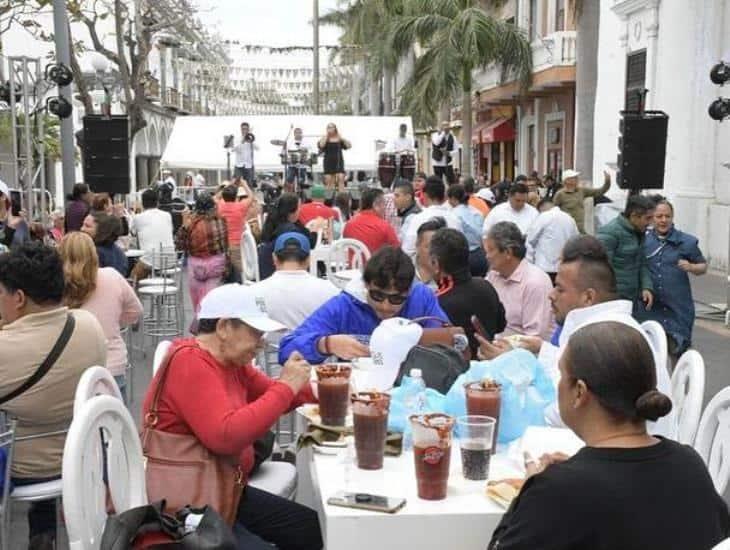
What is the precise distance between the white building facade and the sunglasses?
11.1 meters

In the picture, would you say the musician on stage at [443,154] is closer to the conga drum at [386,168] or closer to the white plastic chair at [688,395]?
the conga drum at [386,168]

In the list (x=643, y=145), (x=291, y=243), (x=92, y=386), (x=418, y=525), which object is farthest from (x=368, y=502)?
(x=643, y=145)

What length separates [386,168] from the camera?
20.0 metres

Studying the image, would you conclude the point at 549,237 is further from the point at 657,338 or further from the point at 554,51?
the point at 554,51

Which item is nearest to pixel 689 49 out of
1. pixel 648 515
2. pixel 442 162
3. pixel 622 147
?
pixel 622 147

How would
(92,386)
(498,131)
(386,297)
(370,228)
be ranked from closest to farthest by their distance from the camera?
(92,386) → (386,297) → (370,228) → (498,131)

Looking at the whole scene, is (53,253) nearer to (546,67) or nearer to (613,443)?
(613,443)

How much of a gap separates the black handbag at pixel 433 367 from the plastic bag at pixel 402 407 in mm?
199

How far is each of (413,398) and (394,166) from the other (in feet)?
56.2

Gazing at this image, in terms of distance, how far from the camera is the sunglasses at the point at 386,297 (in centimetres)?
395

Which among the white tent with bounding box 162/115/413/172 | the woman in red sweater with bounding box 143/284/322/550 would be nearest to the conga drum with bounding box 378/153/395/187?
the white tent with bounding box 162/115/413/172

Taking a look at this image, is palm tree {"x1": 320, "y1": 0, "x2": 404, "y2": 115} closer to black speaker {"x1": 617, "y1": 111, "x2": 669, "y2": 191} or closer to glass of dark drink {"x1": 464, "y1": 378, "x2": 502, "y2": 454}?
black speaker {"x1": 617, "y1": 111, "x2": 669, "y2": 191}

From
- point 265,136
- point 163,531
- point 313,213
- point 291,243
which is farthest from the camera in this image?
point 265,136

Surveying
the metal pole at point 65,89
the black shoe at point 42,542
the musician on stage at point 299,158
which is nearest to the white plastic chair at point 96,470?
the black shoe at point 42,542
